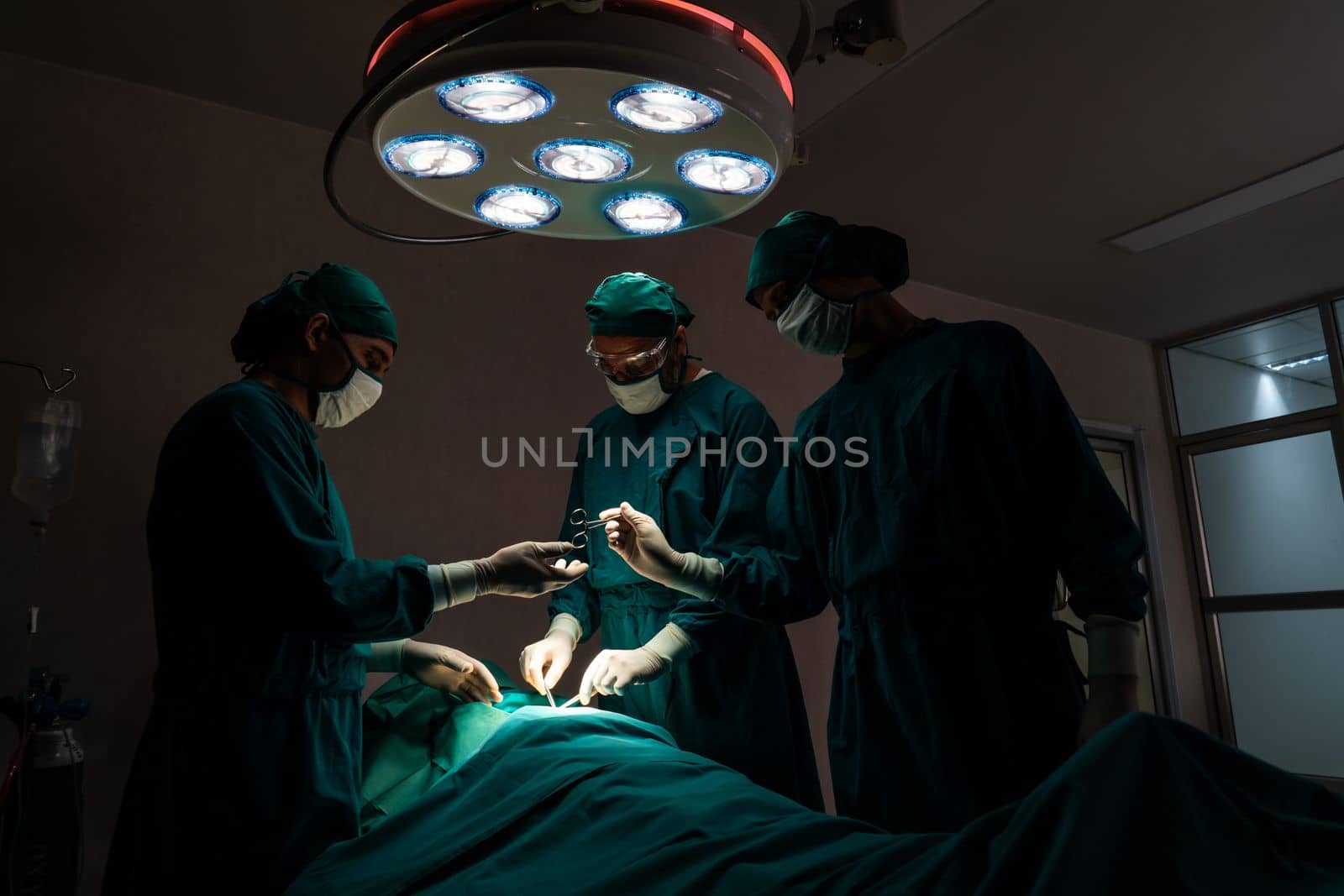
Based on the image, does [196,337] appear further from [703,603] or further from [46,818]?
[703,603]

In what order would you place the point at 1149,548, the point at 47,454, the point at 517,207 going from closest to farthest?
the point at 517,207, the point at 47,454, the point at 1149,548

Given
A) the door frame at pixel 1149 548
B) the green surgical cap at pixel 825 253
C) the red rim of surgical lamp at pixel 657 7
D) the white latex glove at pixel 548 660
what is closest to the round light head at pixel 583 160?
the red rim of surgical lamp at pixel 657 7

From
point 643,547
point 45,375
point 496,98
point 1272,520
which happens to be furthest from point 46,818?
point 1272,520

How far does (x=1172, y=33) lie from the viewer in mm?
2598

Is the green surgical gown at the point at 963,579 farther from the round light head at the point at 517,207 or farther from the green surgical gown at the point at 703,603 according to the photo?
the round light head at the point at 517,207

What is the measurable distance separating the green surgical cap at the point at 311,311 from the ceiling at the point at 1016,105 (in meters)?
0.94

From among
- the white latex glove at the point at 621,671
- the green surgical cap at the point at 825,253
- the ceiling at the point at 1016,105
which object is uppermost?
the ceiling at the point at 1016,105

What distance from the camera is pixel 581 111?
1368 mm

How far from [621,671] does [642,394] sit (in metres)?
0.72

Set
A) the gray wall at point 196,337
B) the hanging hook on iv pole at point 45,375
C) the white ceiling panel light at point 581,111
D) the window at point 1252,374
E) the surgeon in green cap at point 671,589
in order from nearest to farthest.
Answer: the white ceiling panel light at point 581,111 < the surgeon in green cap at point 671,589 < the hanging hook on iv pole at point 45,375 < the gray wall at point 196,337 < the window at point 1252,374

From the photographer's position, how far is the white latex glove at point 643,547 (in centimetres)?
193

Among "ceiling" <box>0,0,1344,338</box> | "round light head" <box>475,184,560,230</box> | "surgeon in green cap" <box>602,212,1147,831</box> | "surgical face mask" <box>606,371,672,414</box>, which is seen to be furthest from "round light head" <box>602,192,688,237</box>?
"ceiling" <box>0,0,1344,338</box>

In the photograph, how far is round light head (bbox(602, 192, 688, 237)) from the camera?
1.64 meters

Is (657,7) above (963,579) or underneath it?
above
